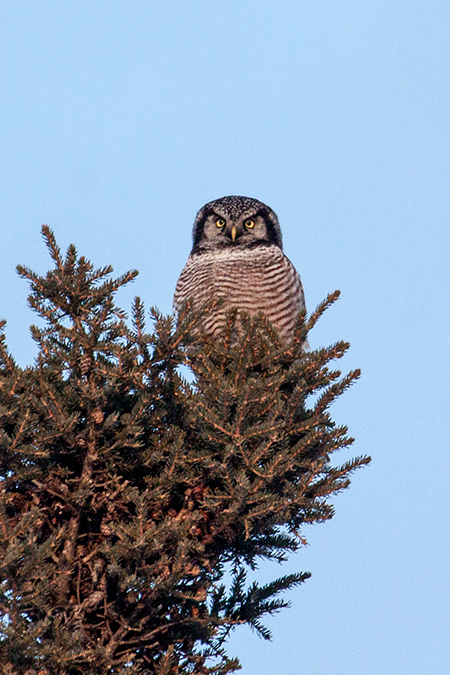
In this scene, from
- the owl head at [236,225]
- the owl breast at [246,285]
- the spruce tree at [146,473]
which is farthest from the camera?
the owl head at [236,225]

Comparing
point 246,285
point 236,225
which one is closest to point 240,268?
point 246,285

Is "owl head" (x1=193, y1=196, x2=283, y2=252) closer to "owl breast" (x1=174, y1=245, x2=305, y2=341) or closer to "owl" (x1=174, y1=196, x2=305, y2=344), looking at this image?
"owl" (x1=174, y1=196, x2=305, y2=344)

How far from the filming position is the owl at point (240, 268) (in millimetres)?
7430

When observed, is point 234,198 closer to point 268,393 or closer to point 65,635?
point 268,393

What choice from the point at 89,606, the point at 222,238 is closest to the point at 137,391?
the point at 89,606

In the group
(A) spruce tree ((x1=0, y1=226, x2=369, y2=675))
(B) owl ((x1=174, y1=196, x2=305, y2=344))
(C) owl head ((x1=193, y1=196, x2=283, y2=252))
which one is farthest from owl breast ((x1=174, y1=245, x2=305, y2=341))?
(A) spruce tree ((x1=0, y1=226, x2=369, y2=675))

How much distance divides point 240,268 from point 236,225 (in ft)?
2.56

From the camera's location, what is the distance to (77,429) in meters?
4.44

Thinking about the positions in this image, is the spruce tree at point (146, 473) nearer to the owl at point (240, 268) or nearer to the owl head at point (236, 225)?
the owl at point (240, 268)

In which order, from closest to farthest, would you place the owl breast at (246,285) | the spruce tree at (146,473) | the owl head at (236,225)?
1. the spruce tree at (146,473)
2. the owl breast at (246,285)
3. the owl head at (236,225)

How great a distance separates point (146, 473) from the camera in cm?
462

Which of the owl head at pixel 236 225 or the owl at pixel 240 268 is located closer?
the owl at pixel 240 268

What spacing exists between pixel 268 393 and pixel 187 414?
47cm

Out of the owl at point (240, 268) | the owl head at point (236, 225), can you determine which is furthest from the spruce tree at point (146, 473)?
the owl head at point (236, 225)
